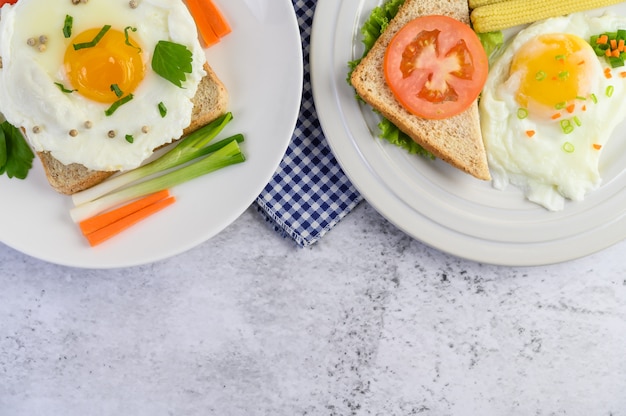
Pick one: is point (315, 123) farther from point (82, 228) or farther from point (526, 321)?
point (526, 321)

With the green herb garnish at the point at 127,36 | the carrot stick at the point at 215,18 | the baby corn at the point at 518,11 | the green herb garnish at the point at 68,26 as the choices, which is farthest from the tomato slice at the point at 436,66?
the green herb garnish at the point at 68,26

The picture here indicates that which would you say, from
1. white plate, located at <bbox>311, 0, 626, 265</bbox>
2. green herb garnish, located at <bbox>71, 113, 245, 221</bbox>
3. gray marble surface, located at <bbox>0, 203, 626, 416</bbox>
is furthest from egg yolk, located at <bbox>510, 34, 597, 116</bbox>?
green herb garnish, located at <bbox>71, 113, 245, 221</bbox>

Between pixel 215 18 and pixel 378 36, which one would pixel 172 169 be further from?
pixel 378 36

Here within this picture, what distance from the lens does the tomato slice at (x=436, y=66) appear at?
3283 mm

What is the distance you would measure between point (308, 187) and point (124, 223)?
43.5 inches

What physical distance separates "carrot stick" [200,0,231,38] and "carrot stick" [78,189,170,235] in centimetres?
97

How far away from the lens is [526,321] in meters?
3.76

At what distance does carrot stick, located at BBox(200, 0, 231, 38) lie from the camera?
135 inches

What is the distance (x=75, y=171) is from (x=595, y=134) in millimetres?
3022

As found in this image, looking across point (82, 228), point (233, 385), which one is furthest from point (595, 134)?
point (82, 228)

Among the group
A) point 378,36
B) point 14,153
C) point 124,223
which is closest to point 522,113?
point 378,36

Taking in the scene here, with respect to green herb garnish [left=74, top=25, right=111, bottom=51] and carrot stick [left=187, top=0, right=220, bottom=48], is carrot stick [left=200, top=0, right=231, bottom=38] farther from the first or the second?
green herb garnish [left=74, top=25, right=111, bottom=51]

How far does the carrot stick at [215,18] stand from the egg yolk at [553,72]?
5.57ft

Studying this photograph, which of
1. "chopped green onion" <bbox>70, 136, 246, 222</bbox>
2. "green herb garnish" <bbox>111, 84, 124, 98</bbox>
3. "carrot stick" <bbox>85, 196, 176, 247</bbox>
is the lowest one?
"carrot stick" <bbox>85, 196, 176, 247</bbox>
